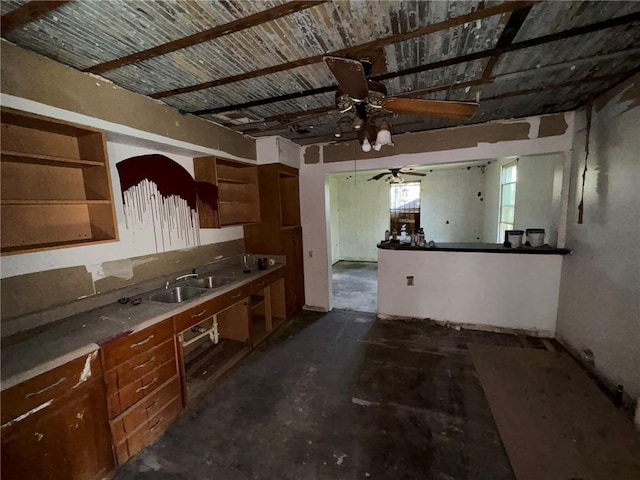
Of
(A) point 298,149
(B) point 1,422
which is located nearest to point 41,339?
(B) point 1,422

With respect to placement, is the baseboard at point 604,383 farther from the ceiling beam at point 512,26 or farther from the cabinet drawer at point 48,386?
the cabinet drawer at point 48,386

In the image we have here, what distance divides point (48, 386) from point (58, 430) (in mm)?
265

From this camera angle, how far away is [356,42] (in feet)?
4.99

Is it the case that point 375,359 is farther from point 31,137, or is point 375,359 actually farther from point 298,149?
point 31,137

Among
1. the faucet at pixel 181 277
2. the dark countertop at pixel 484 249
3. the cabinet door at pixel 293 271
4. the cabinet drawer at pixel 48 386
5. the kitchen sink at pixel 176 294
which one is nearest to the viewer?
the cabinet drawer at pixel 48 386

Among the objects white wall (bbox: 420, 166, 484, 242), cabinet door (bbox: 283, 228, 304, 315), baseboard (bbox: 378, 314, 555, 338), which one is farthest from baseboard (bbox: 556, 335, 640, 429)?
white wall (bbox: 420, 166, 484, 242)

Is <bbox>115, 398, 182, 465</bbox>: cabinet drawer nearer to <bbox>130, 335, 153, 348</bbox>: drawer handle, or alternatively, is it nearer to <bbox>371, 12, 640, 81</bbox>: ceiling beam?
<bbox>130, 335, 153, 348</bbox>: drawer handle

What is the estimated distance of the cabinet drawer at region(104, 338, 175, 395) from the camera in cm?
160

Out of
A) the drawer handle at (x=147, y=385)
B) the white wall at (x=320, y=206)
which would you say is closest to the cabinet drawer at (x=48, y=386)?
the drawer handle at (x=147, y=385)

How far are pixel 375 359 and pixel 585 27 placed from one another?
2896 mm

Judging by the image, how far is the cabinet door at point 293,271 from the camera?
375 cm

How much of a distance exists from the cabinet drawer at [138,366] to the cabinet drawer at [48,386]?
107 millimetres

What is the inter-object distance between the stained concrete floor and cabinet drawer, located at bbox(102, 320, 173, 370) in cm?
69

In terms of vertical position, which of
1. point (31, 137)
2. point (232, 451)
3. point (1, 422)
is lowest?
point (232, 451)
